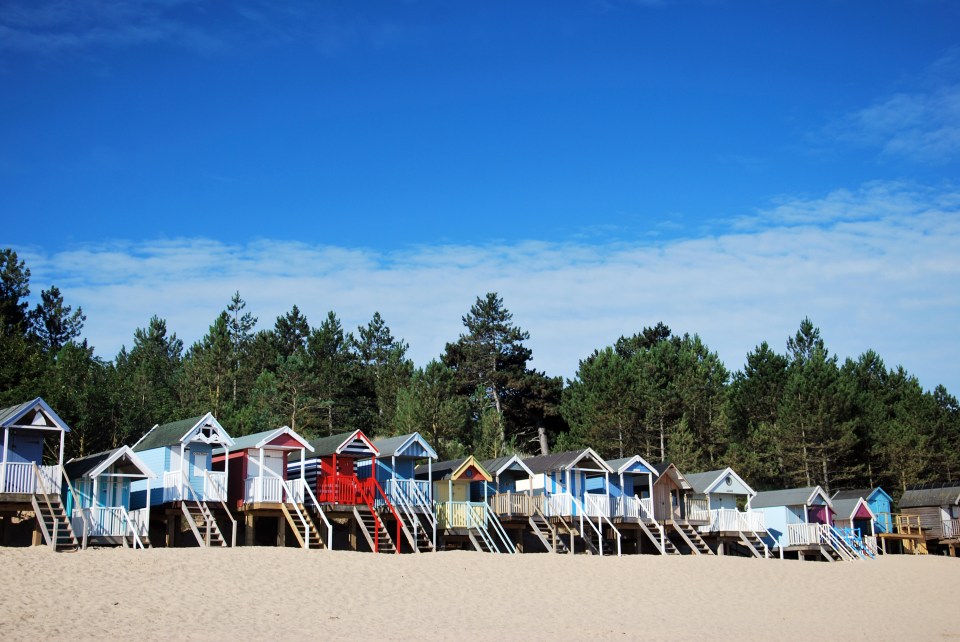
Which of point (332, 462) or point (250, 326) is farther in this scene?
point (250, 326)

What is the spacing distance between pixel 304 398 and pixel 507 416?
16.0 m

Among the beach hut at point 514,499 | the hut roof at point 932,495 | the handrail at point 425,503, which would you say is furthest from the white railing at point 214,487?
the hut roof at point 932,495

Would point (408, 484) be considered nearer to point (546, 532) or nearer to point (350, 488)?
point (350, 488)

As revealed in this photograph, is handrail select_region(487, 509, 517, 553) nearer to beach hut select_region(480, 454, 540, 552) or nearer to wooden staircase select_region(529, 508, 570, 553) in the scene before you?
beach hut select_region(480, 454, 540, 552)

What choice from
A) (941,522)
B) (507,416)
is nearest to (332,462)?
(507,416)

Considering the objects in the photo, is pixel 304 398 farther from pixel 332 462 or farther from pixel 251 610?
pixel 251 610

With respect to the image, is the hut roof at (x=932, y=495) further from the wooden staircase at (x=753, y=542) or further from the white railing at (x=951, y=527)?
the wooden staircase at (x=753, y=542)

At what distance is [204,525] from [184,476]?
6.32 ft

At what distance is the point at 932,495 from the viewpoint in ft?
184

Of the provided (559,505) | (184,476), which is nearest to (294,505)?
(184,476)

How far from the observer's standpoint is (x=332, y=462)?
38.2m

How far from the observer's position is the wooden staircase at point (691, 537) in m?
41.3

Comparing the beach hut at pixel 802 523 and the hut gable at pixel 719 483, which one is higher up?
the hut gable at pixel 719 483

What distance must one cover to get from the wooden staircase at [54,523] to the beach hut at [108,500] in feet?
1.38
